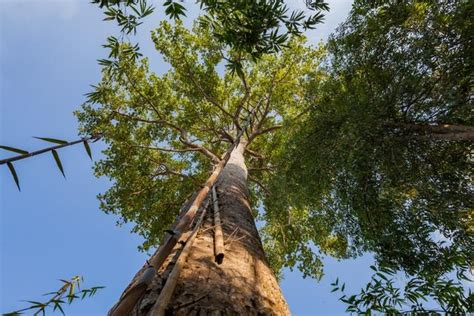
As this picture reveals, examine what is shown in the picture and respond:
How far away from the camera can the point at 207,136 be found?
12.3 meters

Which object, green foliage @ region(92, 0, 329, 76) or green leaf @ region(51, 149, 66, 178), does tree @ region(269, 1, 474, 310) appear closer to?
green foliage @ region(92, 0, 329, 76)

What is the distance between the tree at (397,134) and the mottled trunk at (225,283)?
307 cm

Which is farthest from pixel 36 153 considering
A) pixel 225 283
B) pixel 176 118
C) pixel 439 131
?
pixel 176 118

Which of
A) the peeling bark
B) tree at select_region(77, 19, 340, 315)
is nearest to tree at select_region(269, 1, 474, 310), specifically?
the peeling bark

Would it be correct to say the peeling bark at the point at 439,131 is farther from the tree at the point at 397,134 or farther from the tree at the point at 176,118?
the tree at the point at 176,118

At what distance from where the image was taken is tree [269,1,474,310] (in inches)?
187

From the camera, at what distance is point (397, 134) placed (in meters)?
5.35

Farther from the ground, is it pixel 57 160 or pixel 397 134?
pixel 397 134

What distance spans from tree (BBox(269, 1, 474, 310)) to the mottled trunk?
3066 millimetres

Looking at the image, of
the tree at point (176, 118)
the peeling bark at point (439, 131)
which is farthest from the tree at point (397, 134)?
the tree at point (176, 118)

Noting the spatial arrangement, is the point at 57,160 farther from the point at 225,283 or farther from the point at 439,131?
the point at 439,131

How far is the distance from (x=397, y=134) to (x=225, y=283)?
4.54 metres

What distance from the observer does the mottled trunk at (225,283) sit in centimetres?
167

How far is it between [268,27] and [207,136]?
9807 millimetres
